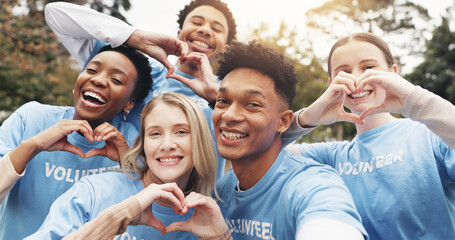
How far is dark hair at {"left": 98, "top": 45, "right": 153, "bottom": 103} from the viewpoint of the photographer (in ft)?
11.7

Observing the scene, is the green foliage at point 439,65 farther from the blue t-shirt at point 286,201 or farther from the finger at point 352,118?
the blue t-shirt at point 286,201

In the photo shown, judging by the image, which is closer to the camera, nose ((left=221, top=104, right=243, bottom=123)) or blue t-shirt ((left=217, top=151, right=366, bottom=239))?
blue t-shirt ((left=217, top=151, right=366, bottom=239))

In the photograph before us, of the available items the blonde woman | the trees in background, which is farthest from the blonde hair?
the trees in background

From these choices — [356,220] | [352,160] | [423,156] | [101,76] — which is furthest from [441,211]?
[101,76]

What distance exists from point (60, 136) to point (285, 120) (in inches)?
67.1

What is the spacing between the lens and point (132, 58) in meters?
3.57

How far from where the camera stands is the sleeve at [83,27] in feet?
11.5

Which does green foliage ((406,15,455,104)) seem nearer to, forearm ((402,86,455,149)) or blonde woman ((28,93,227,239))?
forearm ((402,86,455,149))

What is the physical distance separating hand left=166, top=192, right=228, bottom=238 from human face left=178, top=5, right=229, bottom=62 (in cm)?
227

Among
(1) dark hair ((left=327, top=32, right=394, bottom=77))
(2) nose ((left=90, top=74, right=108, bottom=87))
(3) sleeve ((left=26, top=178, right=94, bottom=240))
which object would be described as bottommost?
(3) sleeve ((left=26, top=178, right=94, bottom=240))

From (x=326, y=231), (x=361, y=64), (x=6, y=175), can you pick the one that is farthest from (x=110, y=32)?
(x=326, y=231)

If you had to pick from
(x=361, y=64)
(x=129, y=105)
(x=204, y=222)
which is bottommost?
(x=204, y=222)

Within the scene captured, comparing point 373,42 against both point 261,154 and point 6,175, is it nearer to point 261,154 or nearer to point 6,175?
point 261,154

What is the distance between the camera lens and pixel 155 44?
359 cm
